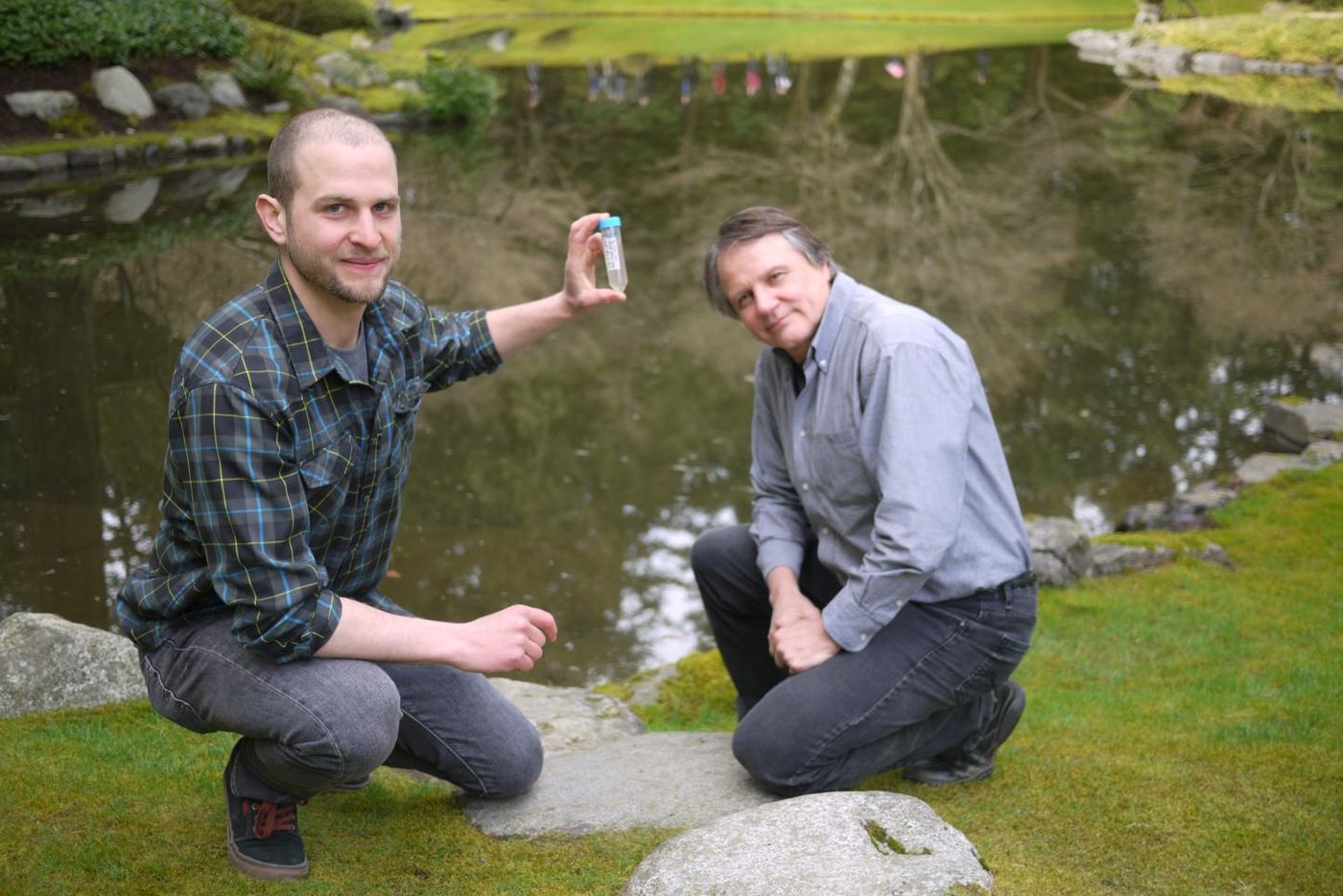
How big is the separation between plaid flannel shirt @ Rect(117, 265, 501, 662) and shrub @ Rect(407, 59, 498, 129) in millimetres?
16056

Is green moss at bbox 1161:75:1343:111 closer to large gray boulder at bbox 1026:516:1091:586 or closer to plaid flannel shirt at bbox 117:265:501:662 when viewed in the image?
large gray boulder at bbox 1026:516:1091:586

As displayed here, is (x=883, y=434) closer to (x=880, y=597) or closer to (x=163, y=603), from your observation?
(x=880, y=597)

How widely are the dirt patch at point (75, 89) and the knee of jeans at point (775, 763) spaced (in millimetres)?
13459

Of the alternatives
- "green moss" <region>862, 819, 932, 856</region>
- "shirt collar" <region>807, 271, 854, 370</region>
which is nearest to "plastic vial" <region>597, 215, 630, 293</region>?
"shirt collar" <region>807, 271, 854, 370</region>

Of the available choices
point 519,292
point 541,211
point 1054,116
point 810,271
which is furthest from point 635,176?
point 810,271

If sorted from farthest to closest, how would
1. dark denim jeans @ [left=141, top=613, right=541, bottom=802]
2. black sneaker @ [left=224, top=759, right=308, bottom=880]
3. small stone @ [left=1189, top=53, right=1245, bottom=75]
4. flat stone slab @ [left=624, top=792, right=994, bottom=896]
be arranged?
small stone @ [left=1189, top=53, right=1245, bottom=75]
black sneaker @ [left=224, top=759, right=308, bottom=880]
dark denim jeans @ [left=141, top=613, right=541, bottom=802]
flat stone slab @ [left=624, top=792, right=994, bottom=896]

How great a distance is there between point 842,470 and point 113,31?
48.5 feet

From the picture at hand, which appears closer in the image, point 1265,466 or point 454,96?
point 1265,466

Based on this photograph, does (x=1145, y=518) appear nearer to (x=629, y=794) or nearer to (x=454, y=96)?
(x=629, y=794)

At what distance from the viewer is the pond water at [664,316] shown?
6070 millimetres

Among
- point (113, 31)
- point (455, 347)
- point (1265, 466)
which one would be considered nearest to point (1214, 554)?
point (1265, 466)

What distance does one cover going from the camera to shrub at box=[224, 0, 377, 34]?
20500mm

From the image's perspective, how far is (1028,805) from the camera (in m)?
3.15

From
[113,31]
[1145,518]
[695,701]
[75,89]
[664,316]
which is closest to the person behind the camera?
[695,701]
